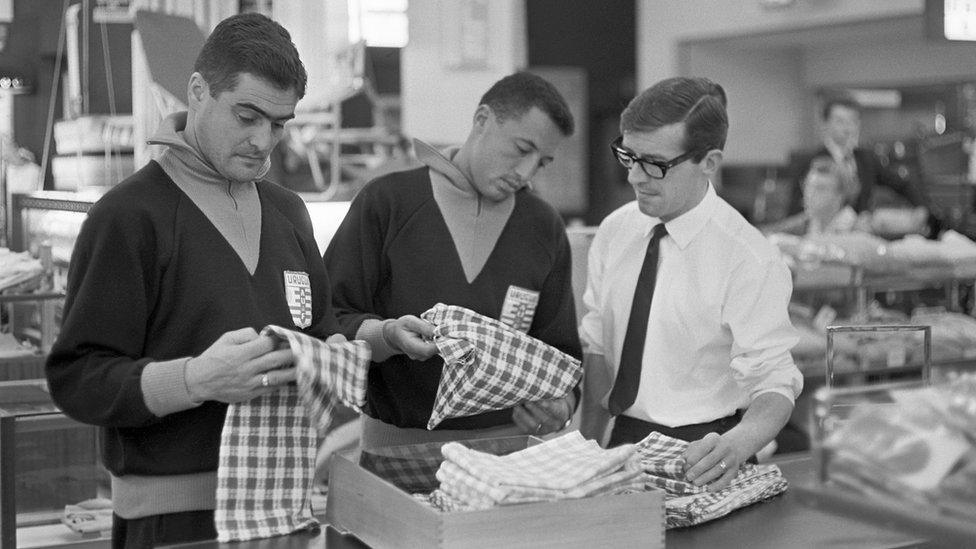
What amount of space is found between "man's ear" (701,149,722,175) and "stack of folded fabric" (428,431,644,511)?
33.5 inches

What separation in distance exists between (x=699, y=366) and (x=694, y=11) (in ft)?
30.9

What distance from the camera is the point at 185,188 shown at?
2178 mm

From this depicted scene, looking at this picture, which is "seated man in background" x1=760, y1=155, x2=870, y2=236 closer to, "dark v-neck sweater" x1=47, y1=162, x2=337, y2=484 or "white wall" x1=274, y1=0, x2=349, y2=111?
"white wall" x1=274, y1=0, x2=349, y2=111

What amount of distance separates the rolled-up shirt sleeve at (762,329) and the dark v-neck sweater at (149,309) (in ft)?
3.15

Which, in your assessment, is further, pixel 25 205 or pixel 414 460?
pixel 25 205

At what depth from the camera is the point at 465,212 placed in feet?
9.21

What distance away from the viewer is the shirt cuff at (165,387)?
78.2 inches

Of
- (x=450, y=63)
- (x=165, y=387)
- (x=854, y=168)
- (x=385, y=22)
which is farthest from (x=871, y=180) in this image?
(x=165, y=387)

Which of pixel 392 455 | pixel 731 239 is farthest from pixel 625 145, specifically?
pixel 392 455

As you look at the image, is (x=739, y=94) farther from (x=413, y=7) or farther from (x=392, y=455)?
(x=392, y=455)

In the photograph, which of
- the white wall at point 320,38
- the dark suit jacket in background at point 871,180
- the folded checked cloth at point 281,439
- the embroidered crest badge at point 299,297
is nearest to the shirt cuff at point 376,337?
the embroidered crest badge at point 299,297

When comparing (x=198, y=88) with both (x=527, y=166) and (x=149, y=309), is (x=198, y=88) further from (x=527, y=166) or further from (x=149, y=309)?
(x=527, y=166)

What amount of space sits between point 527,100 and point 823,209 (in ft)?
10.8

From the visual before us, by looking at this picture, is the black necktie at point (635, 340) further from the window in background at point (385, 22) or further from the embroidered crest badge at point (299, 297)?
the window in background at point (385, 22)
